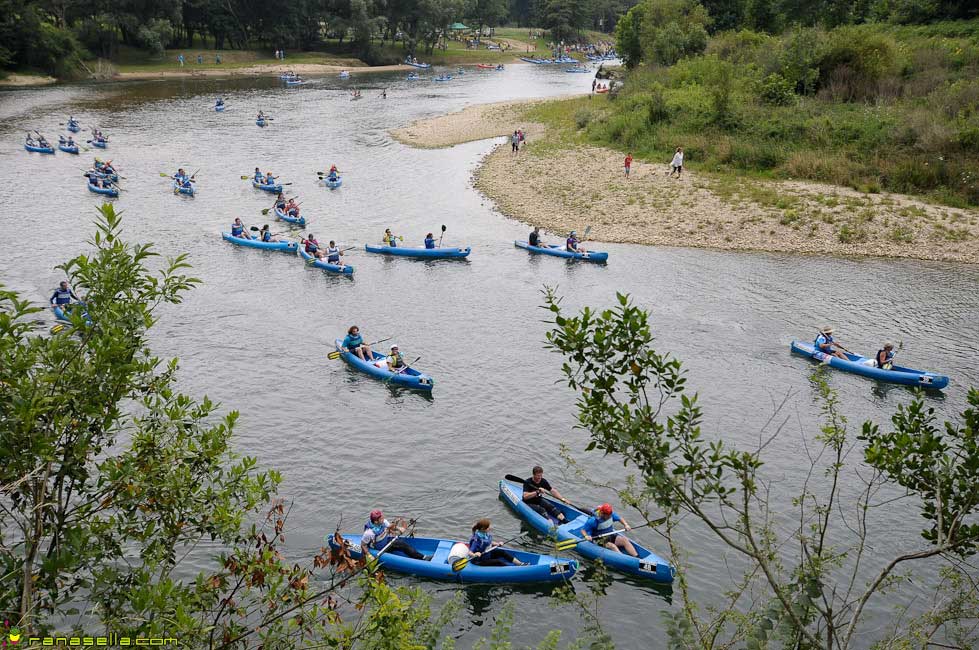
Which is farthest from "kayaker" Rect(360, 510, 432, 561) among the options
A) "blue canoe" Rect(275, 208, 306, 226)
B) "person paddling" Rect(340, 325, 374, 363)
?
"blue canoe" Rect(275, 208, 306, 226)

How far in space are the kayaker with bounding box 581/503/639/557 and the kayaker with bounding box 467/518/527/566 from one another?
1.77 metres

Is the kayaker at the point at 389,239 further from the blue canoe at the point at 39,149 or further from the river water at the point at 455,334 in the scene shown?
the blue canoe at the point at 39,149

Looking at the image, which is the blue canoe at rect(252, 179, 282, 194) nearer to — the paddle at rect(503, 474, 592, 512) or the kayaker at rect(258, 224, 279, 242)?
the kayaker at rect(258, 224, 279, 242)

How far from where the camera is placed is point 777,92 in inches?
2066

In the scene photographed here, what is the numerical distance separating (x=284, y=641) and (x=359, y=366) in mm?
17946

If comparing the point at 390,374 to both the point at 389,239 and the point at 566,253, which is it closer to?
the point at 389,239

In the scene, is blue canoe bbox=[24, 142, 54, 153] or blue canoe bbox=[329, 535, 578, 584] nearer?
blue canoe bbox=[329, 535, 578, 584]

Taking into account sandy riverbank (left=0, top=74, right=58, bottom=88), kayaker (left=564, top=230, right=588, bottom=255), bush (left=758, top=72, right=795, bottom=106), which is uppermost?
bush (left=758, top=72, right=795, bottom=106)

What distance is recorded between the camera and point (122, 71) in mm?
95250

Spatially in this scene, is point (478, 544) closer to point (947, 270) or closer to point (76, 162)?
point (947, 270)

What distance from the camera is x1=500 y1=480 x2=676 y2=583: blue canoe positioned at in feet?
56.6

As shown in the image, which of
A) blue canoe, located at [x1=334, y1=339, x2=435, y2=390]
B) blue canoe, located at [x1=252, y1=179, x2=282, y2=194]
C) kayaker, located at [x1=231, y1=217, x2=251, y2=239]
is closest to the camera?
blue canoe, located at [x1=334, y1=339, x2=435, y2=390]

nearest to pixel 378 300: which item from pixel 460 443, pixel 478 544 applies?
pixel 460 443

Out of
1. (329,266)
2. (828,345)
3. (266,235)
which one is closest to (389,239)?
(329,266)
